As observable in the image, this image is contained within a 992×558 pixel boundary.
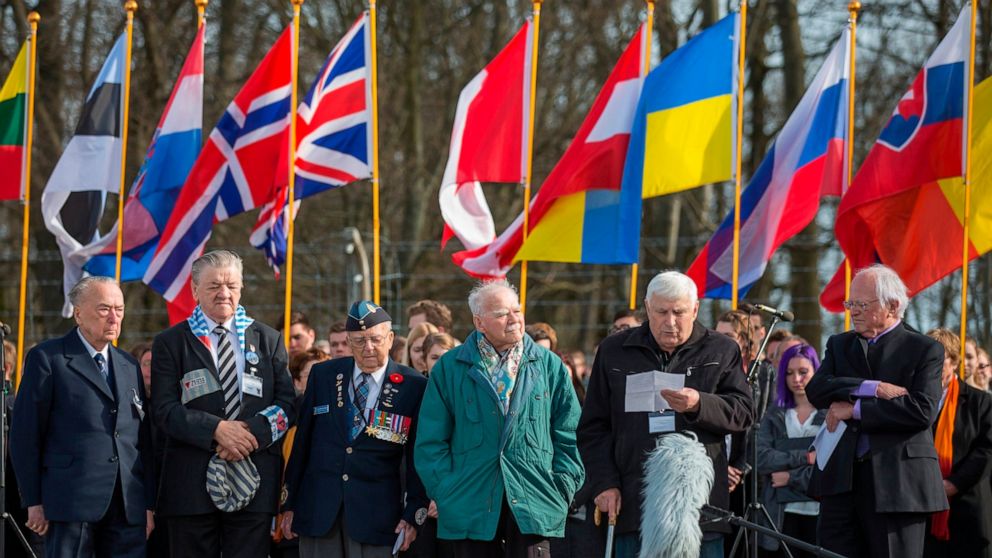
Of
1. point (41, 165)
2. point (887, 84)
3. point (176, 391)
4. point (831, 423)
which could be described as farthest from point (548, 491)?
point (887, 84)

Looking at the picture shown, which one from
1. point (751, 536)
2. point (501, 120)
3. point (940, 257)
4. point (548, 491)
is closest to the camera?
point (548, 491)

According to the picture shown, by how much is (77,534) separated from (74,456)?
15.2 inches

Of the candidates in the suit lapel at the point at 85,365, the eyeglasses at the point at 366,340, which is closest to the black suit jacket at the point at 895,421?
the eyeglasses at the point at 366,340

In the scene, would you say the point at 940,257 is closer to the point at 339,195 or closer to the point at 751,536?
the point at 751,536

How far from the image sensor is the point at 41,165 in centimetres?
1903

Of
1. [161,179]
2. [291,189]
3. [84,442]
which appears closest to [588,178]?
[291,189]

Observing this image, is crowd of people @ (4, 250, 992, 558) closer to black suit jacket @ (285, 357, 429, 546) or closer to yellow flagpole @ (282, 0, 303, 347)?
black suit jacket @ (285, 357, 429, 546)

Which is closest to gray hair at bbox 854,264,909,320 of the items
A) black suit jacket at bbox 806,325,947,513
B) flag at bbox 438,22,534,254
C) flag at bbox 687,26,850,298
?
black suit jacket at bbox 806,325,947,513

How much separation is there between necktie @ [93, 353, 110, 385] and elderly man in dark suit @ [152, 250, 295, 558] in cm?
29

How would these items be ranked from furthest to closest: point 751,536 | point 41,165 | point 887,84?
point 887,84, point 41,165, point 751,536

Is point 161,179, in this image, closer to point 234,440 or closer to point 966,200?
point 234,440

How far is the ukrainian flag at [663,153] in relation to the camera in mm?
10312

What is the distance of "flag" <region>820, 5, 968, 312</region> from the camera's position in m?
9.48

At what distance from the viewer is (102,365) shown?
24.5ft
